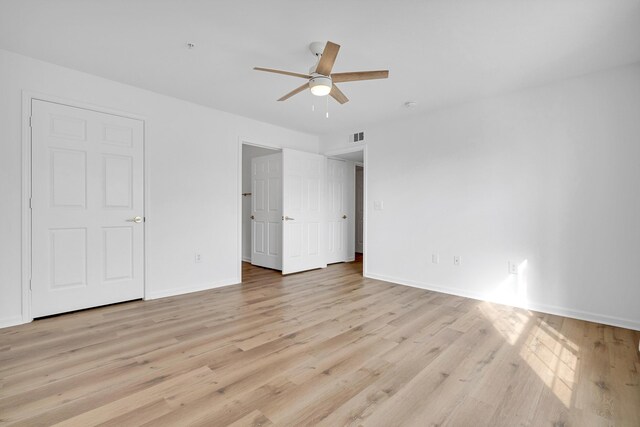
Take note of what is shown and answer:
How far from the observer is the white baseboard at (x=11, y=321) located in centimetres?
272

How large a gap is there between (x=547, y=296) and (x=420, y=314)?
1404 mm

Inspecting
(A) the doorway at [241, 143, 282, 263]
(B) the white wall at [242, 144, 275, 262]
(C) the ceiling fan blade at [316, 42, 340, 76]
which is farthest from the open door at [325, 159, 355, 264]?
(C) the ceiling fan blade at [316, 42, 340, 76]

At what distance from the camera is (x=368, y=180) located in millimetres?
4914

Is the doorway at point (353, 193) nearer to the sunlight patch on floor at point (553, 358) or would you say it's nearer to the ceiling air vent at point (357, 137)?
the ceiling air vent at point (357, 137)

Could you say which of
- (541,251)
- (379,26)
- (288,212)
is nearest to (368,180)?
(288,212)

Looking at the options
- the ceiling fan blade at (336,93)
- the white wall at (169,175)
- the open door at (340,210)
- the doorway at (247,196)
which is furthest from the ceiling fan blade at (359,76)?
the doorway at (247,196)

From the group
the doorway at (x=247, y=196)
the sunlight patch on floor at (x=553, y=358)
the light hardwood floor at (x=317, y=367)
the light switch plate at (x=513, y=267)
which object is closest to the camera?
the light hardwood floor at (x=317, y=367)

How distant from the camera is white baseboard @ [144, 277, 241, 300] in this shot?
143 inches

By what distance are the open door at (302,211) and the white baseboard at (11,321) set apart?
3.07m

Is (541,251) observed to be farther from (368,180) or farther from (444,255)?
(368,180)

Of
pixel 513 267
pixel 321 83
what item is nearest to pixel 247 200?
pixel 321 83

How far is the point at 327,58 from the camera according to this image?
2254 mm

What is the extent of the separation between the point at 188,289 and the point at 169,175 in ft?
4.85

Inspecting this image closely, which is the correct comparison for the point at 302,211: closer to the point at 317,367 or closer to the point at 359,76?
the point at 359,76
